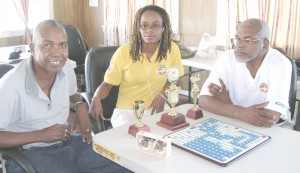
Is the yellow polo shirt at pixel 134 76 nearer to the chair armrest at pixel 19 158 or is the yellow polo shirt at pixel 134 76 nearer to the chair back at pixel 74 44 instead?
the chair armrest at pixel 19 158

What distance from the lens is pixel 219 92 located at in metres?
1.97

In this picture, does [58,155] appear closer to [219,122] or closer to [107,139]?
[107,139]

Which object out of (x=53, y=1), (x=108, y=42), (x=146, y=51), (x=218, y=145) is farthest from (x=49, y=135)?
(x=53, y=1)

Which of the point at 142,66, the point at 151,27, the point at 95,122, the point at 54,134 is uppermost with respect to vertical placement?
the point at 151,27

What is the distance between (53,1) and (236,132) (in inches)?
201

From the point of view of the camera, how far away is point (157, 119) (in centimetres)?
177

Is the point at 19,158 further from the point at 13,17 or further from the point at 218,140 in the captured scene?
the point at 13,17

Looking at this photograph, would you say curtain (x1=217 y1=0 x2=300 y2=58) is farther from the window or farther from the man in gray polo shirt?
the window

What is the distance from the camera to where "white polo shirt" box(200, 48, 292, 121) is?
5.93 feet

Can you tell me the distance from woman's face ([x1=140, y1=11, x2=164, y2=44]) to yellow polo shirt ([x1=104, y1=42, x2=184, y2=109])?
120 millimetres

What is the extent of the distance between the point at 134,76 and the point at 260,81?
0.81 m

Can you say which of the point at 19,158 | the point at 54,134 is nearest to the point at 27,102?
the point at 54,134

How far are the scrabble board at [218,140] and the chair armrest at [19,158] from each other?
0.62m

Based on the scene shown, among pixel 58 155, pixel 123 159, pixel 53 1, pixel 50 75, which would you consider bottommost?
pixel 58 155
